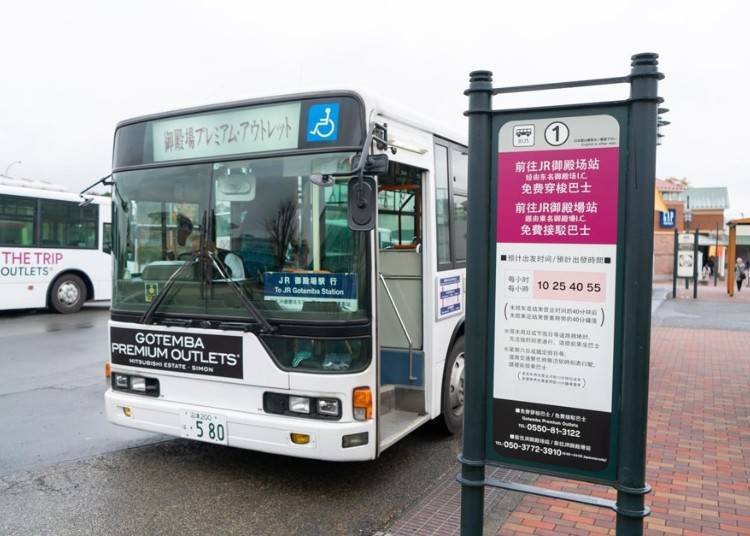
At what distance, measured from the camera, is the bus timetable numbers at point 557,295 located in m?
3.00

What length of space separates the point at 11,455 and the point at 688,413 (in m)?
6.38

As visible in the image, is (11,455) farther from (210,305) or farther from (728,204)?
(728,204)

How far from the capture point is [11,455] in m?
5.70

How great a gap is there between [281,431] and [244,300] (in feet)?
3.07

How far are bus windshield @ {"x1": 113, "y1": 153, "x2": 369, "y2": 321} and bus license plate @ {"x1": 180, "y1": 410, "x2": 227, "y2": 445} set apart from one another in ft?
2.38

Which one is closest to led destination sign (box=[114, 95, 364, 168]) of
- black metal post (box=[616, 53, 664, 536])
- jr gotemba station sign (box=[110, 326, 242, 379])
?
jr gotemba station sign (box=[110, 326, 242, 379])

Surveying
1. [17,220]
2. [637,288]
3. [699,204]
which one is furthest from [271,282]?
[699,204]

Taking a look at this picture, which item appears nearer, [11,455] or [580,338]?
[580,338]

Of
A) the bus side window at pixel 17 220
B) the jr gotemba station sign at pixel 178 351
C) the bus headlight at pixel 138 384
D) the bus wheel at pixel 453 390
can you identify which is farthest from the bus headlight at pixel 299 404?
the bus side window at pixel 17 220

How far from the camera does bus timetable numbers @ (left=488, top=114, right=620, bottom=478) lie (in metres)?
3.00

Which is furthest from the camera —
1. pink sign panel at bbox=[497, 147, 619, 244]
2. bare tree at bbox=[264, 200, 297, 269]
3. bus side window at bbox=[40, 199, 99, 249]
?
bus side window at bbox=[40, 199, 99, 249]

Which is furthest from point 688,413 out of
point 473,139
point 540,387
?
point 473,139

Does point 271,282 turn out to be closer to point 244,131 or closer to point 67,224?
point 244,131

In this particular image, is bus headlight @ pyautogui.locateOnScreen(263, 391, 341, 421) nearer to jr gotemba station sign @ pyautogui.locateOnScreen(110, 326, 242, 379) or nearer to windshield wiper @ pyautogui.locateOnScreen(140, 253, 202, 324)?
jr gotemba station sign @ pyautogui.locateOnScreen(110, 326, 242, 379)
